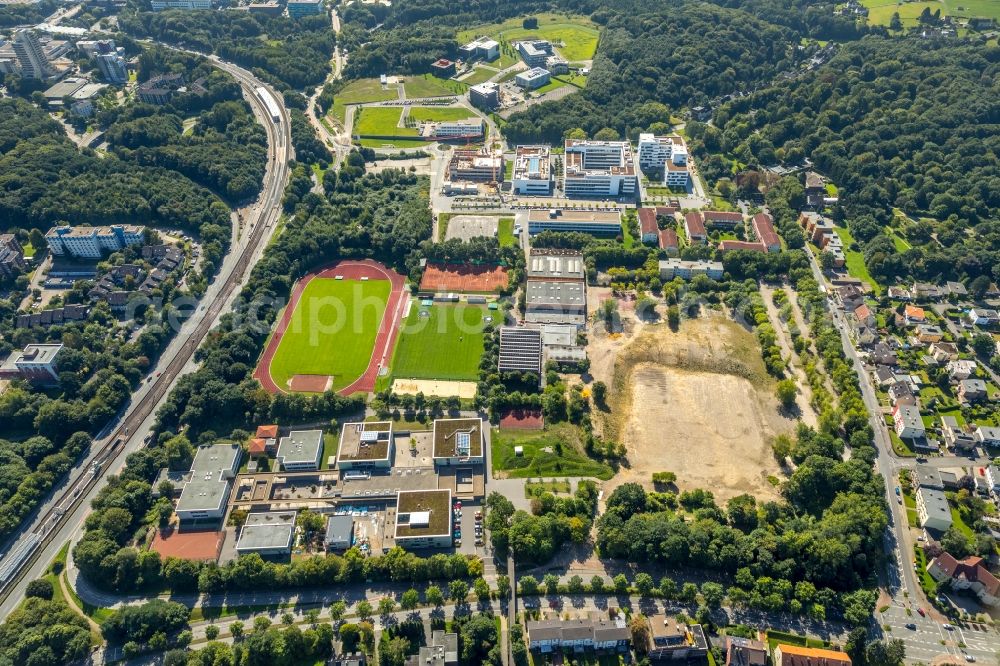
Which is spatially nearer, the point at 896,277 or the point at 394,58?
the point at 896,277

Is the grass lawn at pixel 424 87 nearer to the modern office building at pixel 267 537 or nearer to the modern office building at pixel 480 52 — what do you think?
the modern office building at pixel 480 52

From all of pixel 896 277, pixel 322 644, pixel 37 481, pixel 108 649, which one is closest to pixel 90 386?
pixel 37 481

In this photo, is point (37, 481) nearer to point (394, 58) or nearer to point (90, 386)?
point (90, 386)

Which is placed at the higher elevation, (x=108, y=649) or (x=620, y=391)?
(x=620, y=391)

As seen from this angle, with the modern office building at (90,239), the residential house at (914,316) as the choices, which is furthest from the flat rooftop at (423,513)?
the residential house at (914,316)

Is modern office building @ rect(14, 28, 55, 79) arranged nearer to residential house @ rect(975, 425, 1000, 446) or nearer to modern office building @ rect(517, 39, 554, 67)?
modern office building @ rect(517, 39, 554, 67)

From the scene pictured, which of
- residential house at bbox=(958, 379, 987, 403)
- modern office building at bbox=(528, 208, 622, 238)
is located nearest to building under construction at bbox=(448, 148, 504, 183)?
modern office building at bbox=(528, 208, 622, 238)

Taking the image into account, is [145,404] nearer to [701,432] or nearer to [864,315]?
[701,432]
